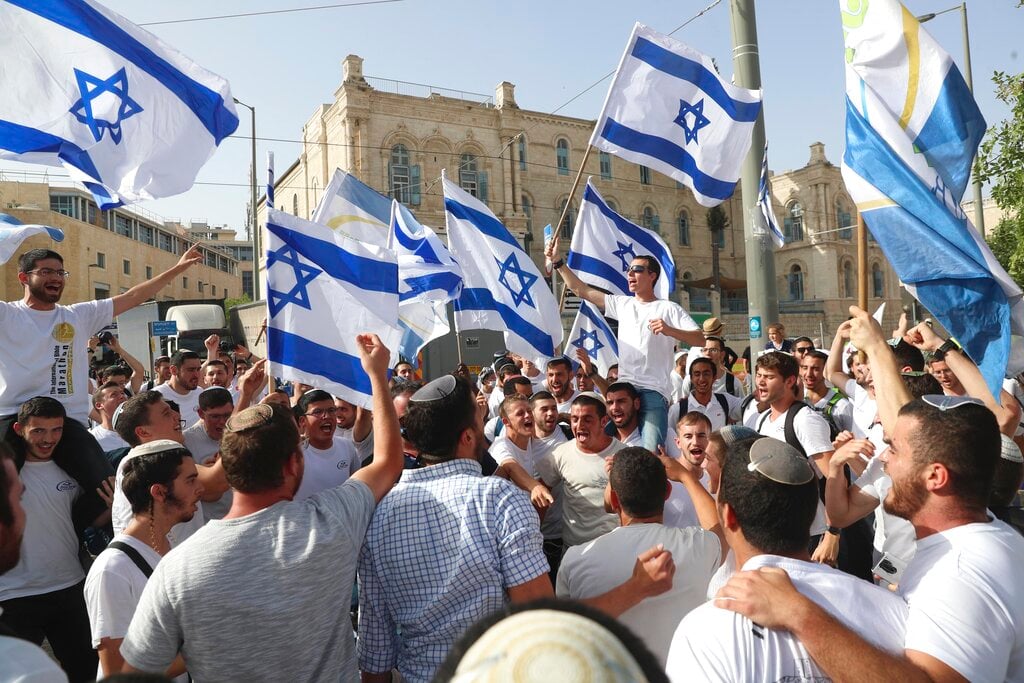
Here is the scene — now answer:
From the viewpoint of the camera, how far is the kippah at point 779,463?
208 cm

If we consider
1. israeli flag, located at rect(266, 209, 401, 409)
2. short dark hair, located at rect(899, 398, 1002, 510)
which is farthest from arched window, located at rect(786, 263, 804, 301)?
short dark hair, located at rect(899, 398, 1002, 510)

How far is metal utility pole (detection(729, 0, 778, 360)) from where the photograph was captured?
8812mm

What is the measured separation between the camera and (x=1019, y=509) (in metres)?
3.92

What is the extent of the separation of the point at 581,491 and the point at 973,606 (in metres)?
3.02

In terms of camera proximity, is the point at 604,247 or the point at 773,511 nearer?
the point at 773,511

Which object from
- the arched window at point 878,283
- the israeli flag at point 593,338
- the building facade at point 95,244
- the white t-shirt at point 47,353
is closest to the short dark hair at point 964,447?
the white t-shirt at point 47,353

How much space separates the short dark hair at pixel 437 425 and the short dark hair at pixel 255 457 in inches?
21.8

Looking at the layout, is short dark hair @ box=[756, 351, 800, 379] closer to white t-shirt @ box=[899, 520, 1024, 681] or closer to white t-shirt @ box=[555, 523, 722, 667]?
white t-shirt @ box=[555, 523, 722, 667]

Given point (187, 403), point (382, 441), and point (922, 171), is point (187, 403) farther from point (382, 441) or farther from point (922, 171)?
point (922, 171)

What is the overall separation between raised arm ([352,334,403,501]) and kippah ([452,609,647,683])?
6.27 ft

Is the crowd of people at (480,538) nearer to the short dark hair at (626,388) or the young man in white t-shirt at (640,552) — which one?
Result: the young man in white t-shirt at (640,552)

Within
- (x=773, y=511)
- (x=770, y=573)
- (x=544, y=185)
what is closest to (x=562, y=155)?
(x=544, y=185)

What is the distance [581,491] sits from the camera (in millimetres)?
4742

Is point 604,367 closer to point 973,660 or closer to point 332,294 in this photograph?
point 332,294
